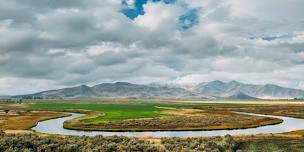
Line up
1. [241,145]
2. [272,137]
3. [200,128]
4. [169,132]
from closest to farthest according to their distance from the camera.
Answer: [241,145] → [272,137] → [169,132] → [200,128]

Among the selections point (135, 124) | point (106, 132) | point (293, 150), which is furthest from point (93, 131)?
point (293, 150)

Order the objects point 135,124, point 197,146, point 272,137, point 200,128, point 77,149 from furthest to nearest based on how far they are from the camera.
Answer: point 135,124 < point 200,128 < point 272,137 < point 197,146 < point 77,149

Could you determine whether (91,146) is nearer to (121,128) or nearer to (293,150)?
(293,150)

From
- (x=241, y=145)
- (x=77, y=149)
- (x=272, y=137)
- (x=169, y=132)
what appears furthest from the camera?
(x=169, y=132)

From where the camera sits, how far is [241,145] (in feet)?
208

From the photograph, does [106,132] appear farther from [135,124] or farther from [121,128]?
[135,124]

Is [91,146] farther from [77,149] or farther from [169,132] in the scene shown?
[169,132]

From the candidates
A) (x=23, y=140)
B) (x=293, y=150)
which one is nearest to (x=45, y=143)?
(x=23, y=140)

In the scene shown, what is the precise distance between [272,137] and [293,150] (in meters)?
14.8

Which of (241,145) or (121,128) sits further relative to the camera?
(121,128)

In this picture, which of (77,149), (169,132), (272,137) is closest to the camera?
(77,149)

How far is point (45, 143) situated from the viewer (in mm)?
58156

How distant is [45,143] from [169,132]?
4162cm

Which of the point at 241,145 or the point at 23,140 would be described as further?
the point at 241,145
